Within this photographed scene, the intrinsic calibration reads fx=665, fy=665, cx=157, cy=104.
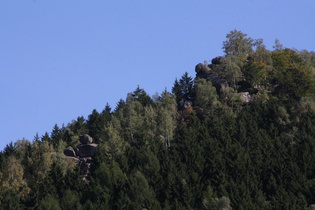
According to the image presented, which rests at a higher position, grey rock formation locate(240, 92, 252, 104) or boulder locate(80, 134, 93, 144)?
grey rock formation locate(240, 92, 252, 104)

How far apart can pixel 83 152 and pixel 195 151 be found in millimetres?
36470

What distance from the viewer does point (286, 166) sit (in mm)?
128000

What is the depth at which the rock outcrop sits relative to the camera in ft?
517

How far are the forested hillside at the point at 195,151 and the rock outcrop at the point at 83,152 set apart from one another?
8.40ft

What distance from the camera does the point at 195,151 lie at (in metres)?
139

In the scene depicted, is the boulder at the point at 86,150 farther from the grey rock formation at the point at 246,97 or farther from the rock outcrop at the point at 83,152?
the grey rock formation at the point at 246,97

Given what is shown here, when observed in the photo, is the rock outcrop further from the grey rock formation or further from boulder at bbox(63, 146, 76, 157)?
the grey rock formation

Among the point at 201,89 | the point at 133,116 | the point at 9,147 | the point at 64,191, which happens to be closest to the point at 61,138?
the point at 9,147

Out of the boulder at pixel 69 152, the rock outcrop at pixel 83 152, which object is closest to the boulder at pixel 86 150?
the rock outcrop at pixel 83 152

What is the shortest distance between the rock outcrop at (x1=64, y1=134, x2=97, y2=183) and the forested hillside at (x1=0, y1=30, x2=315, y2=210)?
8.40 feet

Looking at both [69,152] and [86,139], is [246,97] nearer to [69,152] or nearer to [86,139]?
[86,139]

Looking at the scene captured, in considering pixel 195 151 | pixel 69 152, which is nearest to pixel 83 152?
pixel 69 152

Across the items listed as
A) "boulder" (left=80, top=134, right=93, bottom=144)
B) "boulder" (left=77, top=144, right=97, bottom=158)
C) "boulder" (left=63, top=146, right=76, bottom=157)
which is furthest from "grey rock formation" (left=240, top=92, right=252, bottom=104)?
"boulder" (left=63, top=146, right=76, bottom=157)

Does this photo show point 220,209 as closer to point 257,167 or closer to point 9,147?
point 257,167
